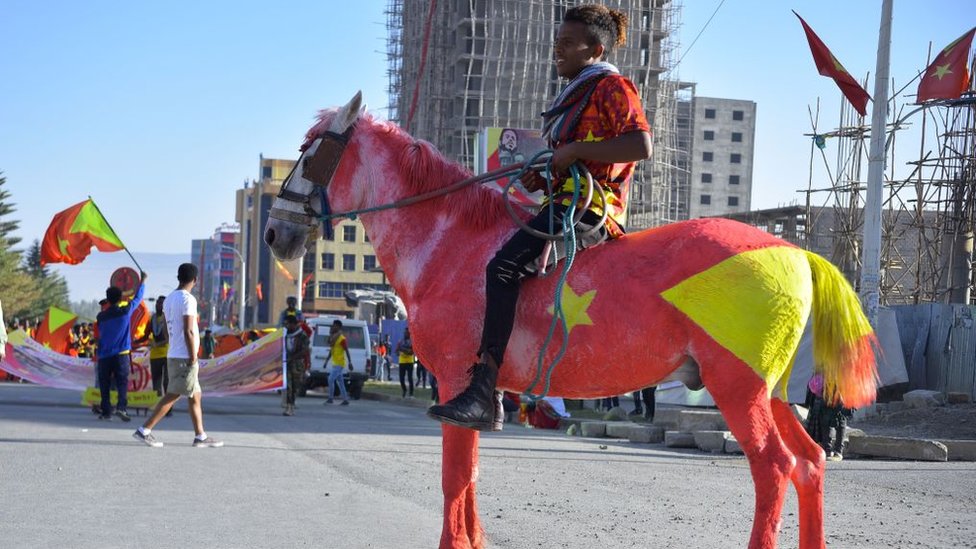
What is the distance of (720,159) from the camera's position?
126 metres

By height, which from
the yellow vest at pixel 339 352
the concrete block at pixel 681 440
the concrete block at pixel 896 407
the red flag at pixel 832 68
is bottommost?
the concrete block at pixel 681 440

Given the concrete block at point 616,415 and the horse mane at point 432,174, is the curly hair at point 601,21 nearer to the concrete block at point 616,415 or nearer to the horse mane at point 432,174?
the horse mane at point 432,174

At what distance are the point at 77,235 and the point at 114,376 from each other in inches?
152

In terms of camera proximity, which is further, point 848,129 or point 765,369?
point 848,129

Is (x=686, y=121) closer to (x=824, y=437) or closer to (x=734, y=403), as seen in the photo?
(x=824, y=437)

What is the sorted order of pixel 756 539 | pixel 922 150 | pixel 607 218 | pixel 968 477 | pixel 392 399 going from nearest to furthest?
pixel 756 539, pixel 607 218, pixel 968 477, pixel 392 399, pixel 922 150

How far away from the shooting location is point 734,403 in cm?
575

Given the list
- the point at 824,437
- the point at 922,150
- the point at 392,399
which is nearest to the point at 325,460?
the point at 824,437

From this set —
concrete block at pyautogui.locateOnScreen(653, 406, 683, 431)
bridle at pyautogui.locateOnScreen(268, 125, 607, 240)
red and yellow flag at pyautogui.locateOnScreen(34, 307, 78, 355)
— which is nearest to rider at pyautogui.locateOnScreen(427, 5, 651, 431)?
bridle at pyautogui.locateOnScreen(268, 125, 607, 240)

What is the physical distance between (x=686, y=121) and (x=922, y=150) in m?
72.9

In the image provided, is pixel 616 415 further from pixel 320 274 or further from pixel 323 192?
pixel 320 274

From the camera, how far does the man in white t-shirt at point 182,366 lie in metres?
13.7

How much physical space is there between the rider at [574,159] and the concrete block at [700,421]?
1099cm

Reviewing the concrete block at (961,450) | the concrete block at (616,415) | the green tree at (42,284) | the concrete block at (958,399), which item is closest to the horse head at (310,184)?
the concrete block at (961,450)
